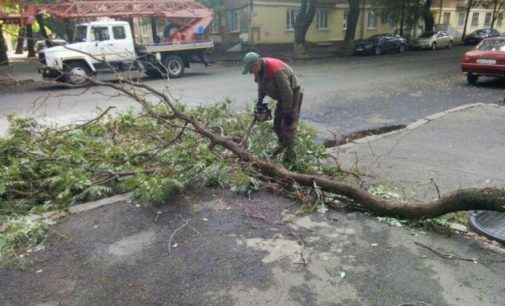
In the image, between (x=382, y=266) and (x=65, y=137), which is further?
(x=65, y=137)

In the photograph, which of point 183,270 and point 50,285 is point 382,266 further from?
point 50,285

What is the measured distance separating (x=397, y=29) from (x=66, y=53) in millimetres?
30883

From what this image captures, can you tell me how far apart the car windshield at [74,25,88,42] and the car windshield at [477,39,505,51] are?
43.5 feet

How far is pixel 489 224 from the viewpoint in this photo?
4.08 meters

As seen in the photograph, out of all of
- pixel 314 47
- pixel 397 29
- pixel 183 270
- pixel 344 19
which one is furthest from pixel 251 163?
pixel 397 29

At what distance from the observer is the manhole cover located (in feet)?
12.6

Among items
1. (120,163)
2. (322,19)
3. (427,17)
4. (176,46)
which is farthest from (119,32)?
(427,17)

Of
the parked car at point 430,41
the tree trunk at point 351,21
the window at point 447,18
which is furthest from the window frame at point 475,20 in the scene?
the tree trunk at point 351,21

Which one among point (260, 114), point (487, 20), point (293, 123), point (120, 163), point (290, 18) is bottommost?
point (120, 163)

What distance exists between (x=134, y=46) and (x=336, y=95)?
814cm

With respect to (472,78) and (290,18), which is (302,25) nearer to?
(290,18)

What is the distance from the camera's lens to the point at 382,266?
3.38 m

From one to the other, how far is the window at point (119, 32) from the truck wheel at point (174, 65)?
1.79 meters

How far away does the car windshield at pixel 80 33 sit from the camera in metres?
14.4
